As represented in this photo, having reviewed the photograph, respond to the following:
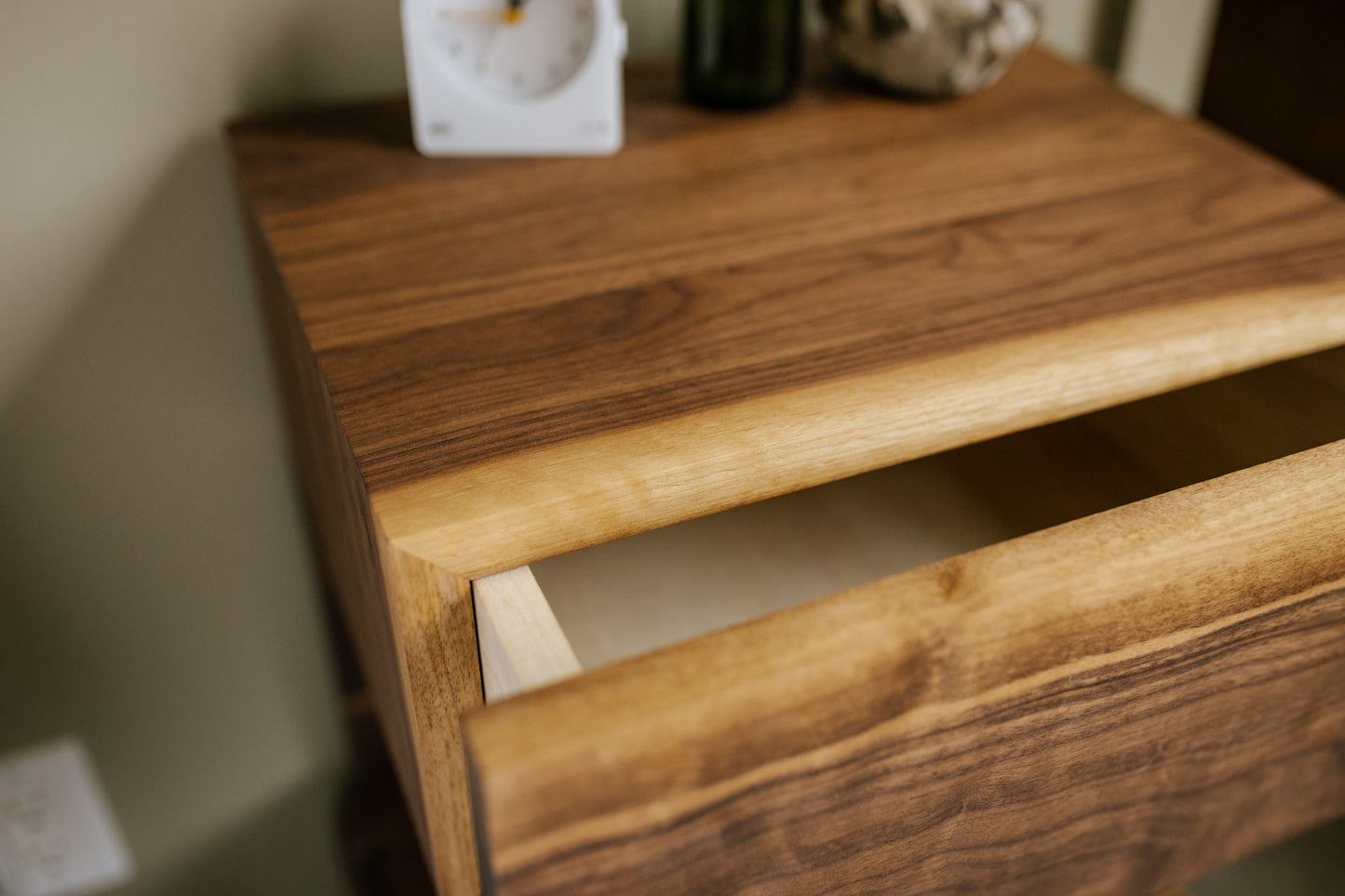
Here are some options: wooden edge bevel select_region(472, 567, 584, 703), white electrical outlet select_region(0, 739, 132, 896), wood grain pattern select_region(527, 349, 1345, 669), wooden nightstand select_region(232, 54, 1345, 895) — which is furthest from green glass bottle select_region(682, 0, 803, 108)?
white electrical outlet select_region(0, 739, 132, 896)

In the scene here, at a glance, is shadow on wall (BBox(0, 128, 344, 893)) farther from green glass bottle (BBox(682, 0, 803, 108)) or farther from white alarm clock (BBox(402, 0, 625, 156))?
green glass bottle (BBox(682, 0, 803, 108))

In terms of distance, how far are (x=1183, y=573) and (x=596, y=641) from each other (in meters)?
0.28

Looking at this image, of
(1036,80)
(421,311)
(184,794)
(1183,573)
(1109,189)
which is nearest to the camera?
(1183,573)

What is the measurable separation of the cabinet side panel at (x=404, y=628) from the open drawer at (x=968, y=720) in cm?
2

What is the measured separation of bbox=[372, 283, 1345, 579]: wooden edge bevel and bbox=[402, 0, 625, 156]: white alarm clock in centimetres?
26

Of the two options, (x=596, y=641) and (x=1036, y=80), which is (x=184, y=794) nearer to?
(x=596, y=641)

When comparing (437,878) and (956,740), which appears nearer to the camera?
(956,740)

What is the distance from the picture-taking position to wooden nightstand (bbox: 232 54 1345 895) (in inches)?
11.8

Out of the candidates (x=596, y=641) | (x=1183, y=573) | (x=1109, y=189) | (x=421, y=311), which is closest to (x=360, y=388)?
(x=421, y=311)

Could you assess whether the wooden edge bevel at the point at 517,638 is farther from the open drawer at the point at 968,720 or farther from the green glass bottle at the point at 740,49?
the green glass bottle at the point at 740,49

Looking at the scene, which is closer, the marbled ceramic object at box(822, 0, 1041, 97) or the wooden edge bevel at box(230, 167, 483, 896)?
the wooden edge bevel at box(230, 167, 483, 896)

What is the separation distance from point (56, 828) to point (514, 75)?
0.69m

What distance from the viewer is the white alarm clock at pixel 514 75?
1.87 feet

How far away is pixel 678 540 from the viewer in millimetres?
588
